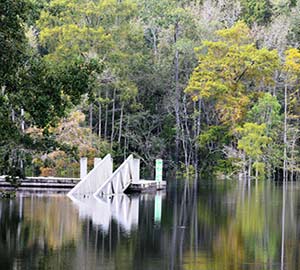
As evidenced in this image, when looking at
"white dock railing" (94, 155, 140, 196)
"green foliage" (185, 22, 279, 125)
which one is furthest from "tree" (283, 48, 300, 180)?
"white dock railing" (94, 155, 140, 196)

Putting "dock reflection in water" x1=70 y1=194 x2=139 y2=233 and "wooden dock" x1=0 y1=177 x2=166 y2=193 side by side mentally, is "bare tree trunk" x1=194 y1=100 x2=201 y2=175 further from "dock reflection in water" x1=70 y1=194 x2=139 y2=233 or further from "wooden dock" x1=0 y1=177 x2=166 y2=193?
"dock reflection in water" x1=70 y1=194 x2=139 y2=233

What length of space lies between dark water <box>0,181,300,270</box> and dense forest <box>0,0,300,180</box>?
14.3 metres

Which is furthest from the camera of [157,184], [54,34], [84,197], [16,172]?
[54,34]

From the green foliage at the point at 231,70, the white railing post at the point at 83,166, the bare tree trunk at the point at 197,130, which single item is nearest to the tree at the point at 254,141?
the green foliage at the point at 231,70

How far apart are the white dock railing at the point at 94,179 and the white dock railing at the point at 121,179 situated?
36 cm

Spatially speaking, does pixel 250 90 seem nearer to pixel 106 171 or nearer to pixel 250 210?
pixel 106 171

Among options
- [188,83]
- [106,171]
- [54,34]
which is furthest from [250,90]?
[106,171]

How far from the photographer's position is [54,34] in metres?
40.5

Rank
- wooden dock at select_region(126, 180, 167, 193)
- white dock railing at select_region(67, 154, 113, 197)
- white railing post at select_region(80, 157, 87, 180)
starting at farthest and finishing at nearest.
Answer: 1. wooden dock at select_region(126, 180, 167, 193)
2. white railing post at select_region(80, 157, 87, 180)
3. white dock railing at select_region(67, 154, 113, 197)

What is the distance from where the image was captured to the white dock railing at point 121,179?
2588 cm

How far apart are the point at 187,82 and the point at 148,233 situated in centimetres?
2976

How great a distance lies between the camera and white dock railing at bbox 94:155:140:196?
25.9 meters

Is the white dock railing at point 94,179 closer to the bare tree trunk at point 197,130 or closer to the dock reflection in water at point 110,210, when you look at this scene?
the dock reflection in water at point 110,210

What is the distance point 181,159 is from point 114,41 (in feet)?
30.1
